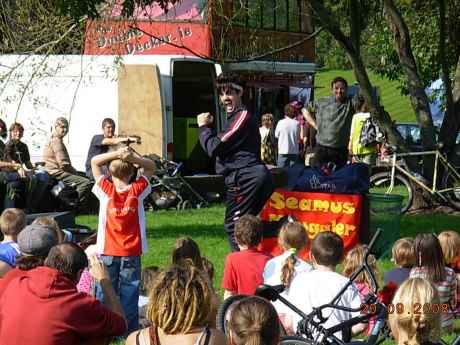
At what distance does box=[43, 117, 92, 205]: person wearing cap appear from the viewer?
15.4 m

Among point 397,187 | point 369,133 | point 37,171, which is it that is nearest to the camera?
point 37,171

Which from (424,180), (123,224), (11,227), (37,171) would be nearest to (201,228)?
(37,171)

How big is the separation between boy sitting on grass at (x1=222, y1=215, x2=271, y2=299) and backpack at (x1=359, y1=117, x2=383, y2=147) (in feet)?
33.3

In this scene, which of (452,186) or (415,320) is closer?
(415,320)

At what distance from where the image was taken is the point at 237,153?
29.9ft

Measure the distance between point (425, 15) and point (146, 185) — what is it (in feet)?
58.8

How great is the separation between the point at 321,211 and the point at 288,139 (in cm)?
1009

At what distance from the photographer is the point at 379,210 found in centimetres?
1141

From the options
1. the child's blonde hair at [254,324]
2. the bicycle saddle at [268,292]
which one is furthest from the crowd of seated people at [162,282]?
the bicycle saddle at [268,292]

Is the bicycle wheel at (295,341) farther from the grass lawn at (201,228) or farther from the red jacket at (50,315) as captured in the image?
the grass lawn at (201,228)

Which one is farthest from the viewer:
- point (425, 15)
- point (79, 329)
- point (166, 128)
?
point (425, 15)

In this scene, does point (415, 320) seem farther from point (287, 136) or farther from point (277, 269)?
point (287, 136)

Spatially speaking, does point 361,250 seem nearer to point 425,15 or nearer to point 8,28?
point 8,28

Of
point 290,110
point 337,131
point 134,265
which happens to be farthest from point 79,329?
point 290,110
